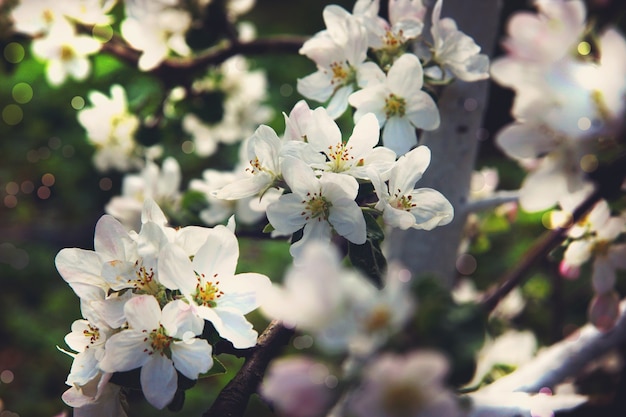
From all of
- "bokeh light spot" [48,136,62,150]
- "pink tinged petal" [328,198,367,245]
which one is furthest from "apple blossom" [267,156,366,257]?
"bokeh light spot" [48,136,62,150]

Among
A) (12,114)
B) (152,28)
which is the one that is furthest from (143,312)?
(12,114)

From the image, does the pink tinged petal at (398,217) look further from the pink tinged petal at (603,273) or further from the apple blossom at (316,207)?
the pink tinged petal at (603,273)

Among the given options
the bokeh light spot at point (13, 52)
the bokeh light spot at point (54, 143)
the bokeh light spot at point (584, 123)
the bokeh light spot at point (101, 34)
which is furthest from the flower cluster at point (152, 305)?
the bokeh light spot at point (54, 143)

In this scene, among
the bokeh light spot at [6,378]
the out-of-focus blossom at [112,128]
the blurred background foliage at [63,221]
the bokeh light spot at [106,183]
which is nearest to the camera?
the out-of-focus blossom at [112,128]

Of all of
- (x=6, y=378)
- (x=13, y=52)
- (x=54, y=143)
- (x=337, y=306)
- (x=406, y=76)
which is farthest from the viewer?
(x=54, y=143)

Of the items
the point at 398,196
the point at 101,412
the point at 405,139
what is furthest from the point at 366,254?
the point at 101,412

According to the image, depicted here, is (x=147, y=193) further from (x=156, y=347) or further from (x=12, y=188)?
(x=12, y=188)

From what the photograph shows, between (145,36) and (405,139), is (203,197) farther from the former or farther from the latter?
(405,139)
